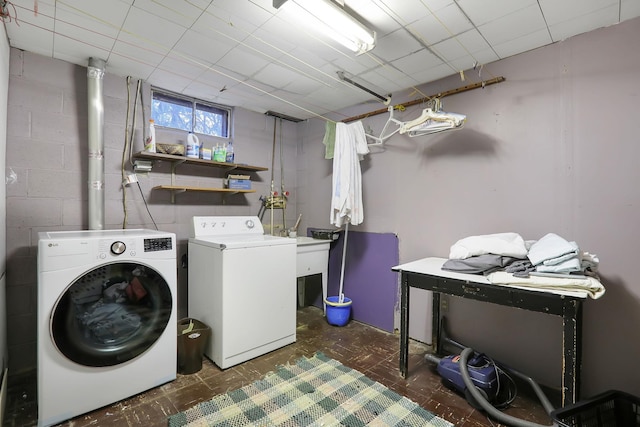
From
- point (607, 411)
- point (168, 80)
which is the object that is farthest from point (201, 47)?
point (607, 411)

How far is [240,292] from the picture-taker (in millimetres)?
2264

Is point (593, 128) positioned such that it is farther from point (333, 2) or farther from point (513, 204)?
point (333, 2)

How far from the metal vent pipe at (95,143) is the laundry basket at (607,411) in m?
3.12

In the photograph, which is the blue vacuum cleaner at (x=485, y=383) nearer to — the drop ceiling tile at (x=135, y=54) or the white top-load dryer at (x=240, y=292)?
the white top-load dryer at (x=240, y=292)

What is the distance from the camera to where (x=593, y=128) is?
1.89 meters

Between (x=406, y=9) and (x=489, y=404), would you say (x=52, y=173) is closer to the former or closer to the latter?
(x=406, y=9)

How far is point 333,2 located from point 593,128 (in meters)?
1.77

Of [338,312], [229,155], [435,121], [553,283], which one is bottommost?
[338,312]

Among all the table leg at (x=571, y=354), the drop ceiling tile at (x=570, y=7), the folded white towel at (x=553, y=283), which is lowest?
the table leg at (x=571, y=354)

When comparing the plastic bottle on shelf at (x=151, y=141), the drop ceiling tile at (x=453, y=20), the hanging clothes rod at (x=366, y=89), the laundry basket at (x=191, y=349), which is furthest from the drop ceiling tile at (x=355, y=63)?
the laundry basket at (x=191, y=349)

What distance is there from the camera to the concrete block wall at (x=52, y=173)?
2100 millimetres

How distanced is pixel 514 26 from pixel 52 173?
329cm

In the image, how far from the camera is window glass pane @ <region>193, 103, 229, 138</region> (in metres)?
3.08

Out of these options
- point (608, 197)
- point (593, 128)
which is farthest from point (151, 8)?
point (608, 197)
